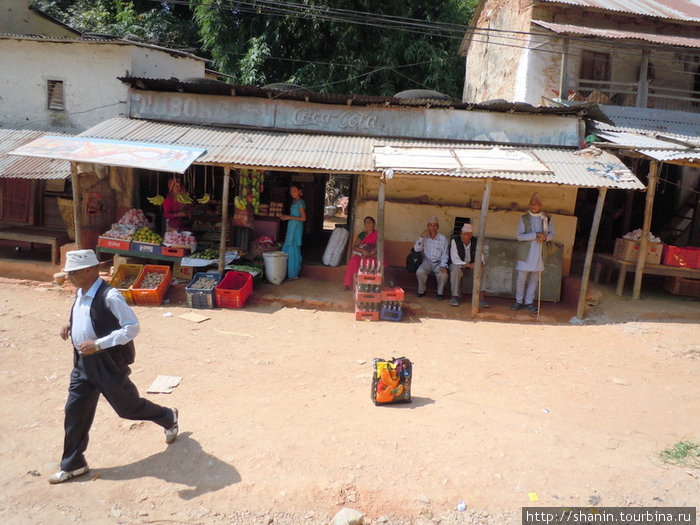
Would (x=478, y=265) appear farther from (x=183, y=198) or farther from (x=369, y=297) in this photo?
(x=183, y=198)

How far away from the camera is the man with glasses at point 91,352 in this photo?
12.1 ft

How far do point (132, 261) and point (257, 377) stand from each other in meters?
5.09

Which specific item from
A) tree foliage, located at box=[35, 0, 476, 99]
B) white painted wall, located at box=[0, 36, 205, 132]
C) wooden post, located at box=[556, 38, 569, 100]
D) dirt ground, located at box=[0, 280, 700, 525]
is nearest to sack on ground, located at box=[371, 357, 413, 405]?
dirt ground, located at box=[0, 280, 700, 525]

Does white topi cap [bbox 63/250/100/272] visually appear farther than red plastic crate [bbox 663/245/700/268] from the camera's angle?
No

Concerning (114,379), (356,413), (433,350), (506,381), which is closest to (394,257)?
(433,350)

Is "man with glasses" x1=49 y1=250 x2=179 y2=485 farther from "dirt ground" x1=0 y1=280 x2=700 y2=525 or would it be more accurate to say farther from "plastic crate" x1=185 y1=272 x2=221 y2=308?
"plastic crate" x1=185 y1=272 x2=221 y2=308

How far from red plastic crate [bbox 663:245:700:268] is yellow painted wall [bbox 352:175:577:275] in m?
1.70

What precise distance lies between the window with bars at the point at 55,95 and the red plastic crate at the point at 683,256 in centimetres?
1360

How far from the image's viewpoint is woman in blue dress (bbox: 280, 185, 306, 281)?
9.98m

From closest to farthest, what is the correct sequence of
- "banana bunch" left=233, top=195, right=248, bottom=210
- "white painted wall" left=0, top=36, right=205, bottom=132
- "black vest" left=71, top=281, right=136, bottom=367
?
"black vest" left=71, top=281, right=136, bottom=367, "banana bunch" left=233, top=195, right=248, bottom=210, "white painted wall" left=0, top=36, right=205, bottom=132

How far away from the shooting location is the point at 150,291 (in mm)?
8547

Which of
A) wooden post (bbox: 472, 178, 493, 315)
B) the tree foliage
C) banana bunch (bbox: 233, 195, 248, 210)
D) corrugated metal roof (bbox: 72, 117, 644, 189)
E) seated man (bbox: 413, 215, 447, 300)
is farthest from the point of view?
the tree foliage

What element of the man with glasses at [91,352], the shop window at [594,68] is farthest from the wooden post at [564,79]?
the man with glasses at [91,352]

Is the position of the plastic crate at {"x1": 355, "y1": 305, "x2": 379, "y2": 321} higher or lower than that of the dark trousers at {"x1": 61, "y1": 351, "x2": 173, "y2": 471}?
lower
